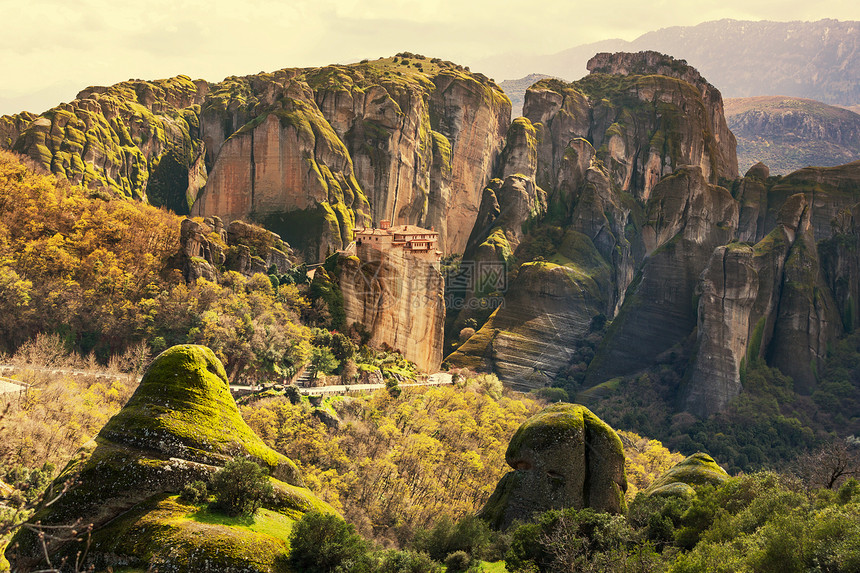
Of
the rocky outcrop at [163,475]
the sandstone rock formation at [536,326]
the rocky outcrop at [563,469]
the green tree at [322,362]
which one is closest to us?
the rocky outcrop at [163,475]

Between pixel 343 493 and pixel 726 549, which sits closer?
pixel 726 549

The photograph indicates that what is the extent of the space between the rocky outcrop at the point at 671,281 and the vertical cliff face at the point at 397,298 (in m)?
38.7

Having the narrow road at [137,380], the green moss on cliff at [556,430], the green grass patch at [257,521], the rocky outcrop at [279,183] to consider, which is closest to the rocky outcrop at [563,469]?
the green moss on cliff at [556,430]

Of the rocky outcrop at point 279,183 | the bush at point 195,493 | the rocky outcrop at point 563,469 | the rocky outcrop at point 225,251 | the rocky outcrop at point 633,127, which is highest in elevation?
the rocky outcrop at point 633,127

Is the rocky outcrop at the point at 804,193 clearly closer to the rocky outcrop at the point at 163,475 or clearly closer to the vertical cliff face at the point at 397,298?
the vertical cliff face at the point at 397,298

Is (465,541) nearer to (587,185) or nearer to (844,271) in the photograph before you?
(844,271)

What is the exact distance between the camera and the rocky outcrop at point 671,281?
115 meters

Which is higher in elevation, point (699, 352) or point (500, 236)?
point (500, 236)

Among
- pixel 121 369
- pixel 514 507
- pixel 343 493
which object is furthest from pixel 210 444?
pixel 121 369

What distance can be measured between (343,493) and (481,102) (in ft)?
343

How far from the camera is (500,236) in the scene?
128m

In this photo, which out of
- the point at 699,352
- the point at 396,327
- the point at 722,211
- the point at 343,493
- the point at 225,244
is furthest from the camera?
the point at 722,211

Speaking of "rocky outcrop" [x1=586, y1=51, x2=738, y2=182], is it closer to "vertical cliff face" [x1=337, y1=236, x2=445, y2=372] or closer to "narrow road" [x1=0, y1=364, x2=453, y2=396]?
"vertical cliff face" [x1=337, y1=236, x2=445, y2=372]

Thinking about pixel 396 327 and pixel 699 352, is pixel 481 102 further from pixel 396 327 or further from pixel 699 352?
pixel 396 327
